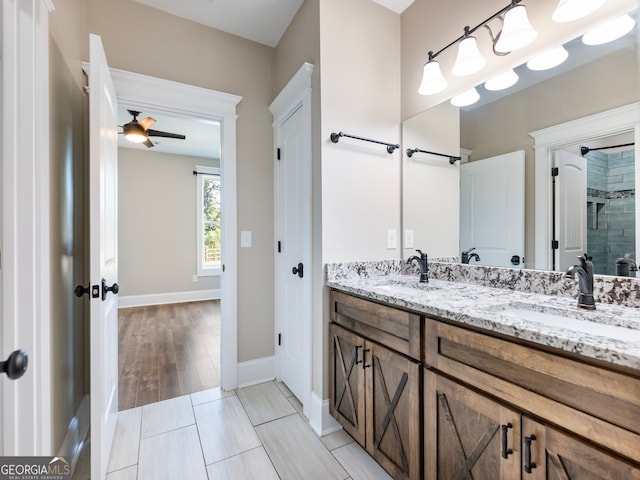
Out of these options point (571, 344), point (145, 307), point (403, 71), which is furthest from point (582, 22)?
point (145, 307)

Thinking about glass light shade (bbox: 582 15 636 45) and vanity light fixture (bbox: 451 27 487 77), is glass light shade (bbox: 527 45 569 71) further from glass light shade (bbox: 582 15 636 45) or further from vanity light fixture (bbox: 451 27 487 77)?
vanity light fixture (bbox: 451 27 487 77)

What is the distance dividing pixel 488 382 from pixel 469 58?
1516 millimetres

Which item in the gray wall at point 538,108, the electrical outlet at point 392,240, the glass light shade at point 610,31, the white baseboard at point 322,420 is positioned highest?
the glass light shade at point 610,31

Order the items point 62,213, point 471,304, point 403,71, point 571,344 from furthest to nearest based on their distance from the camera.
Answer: point 403,71, point 62,213, point 471,304, point 571,344

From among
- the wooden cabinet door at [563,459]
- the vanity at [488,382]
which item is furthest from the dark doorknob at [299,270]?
the wooden cabinet door at [563,459]

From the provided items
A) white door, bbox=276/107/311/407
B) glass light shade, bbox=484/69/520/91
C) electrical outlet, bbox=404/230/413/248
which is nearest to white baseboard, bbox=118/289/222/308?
white door, bbox=276/107/311/407

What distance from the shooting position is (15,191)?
→ 0.89 metres

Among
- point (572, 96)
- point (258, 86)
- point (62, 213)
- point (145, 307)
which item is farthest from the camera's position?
point (145, 307)

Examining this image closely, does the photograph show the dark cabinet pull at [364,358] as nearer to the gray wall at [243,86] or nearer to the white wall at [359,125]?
the white wall at [359,125]

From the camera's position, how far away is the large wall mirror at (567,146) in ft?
3.67

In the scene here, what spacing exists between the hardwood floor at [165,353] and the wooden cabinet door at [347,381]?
1.14 meters

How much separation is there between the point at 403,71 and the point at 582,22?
3.29 ft

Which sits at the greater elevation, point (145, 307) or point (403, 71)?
point (403, 71)

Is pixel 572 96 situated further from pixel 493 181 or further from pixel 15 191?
pixel 15 191
